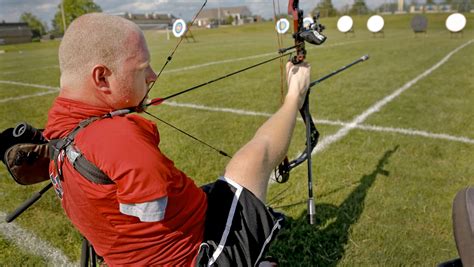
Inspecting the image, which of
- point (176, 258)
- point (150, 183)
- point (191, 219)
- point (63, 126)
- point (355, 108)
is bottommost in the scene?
point (355, 108)

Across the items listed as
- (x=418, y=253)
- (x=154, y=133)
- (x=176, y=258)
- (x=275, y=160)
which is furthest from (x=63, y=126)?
(x=418, y=253)

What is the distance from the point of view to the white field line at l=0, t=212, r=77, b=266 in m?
2.66

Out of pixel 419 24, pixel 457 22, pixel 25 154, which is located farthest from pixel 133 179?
pixel 419 24

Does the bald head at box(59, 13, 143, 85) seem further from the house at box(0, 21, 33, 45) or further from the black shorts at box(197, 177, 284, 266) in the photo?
the house at box(0, 21, 33, 45)

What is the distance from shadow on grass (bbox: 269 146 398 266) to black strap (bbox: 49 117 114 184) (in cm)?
174

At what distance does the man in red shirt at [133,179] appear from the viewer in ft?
3.74

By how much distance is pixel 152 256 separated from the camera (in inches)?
53.7

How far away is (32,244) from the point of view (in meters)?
2.84

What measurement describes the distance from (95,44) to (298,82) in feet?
2.99

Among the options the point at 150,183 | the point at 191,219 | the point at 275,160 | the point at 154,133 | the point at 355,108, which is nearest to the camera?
the point at 150,183

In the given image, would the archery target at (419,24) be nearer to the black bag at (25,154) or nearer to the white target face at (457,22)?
the white target face at (457,22)

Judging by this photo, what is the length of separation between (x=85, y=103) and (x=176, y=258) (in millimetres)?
632

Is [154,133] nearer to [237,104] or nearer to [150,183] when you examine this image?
[150,183]

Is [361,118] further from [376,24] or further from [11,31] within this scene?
[11,31]
